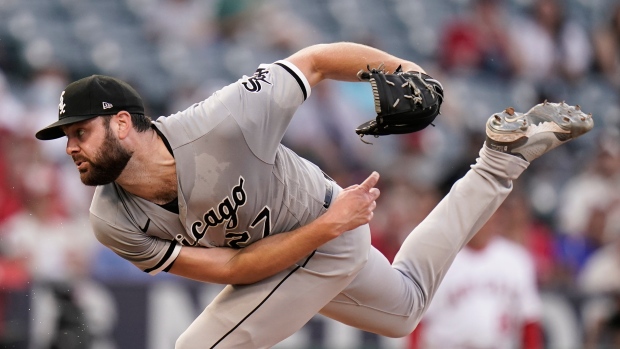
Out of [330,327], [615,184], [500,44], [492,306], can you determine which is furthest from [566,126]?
[500,44]

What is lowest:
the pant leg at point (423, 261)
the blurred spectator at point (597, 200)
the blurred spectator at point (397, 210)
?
the blurred spectator at point (597, 200)

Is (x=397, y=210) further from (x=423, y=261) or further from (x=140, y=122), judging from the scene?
(x=140, y=122)

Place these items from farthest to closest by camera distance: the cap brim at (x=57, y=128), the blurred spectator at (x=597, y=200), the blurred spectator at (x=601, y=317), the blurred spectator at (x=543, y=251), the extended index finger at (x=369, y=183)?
the blurred spectator at (x=597, y=200) < the blurred spectator at (x=543, y=251) < the blurred spectator at (x=601, y=317) < the extended index finger at (x=369, y=183) < the cap brim at (x=57, y=128)

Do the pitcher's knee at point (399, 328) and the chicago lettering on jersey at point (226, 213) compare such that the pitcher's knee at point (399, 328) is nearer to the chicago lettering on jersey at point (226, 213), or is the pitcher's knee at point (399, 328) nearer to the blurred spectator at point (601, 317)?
the chicago lettering on jersey at point (226, 213)

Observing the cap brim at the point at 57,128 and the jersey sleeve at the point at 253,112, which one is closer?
the cap brim at the point at 57,128

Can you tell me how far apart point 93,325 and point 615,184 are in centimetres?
505

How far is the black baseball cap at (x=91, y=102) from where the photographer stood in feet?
14.1

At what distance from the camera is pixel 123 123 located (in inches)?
173

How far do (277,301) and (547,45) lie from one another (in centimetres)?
778

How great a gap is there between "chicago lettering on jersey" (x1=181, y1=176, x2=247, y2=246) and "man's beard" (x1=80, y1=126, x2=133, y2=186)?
1.46ft

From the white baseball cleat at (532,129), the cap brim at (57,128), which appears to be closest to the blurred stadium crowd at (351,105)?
the white baseball cleat at (532,129)

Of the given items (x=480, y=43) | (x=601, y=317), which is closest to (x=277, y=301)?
(x=601, y=317)

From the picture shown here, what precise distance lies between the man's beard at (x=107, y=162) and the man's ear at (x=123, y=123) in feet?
0.13

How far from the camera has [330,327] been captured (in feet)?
25.7
